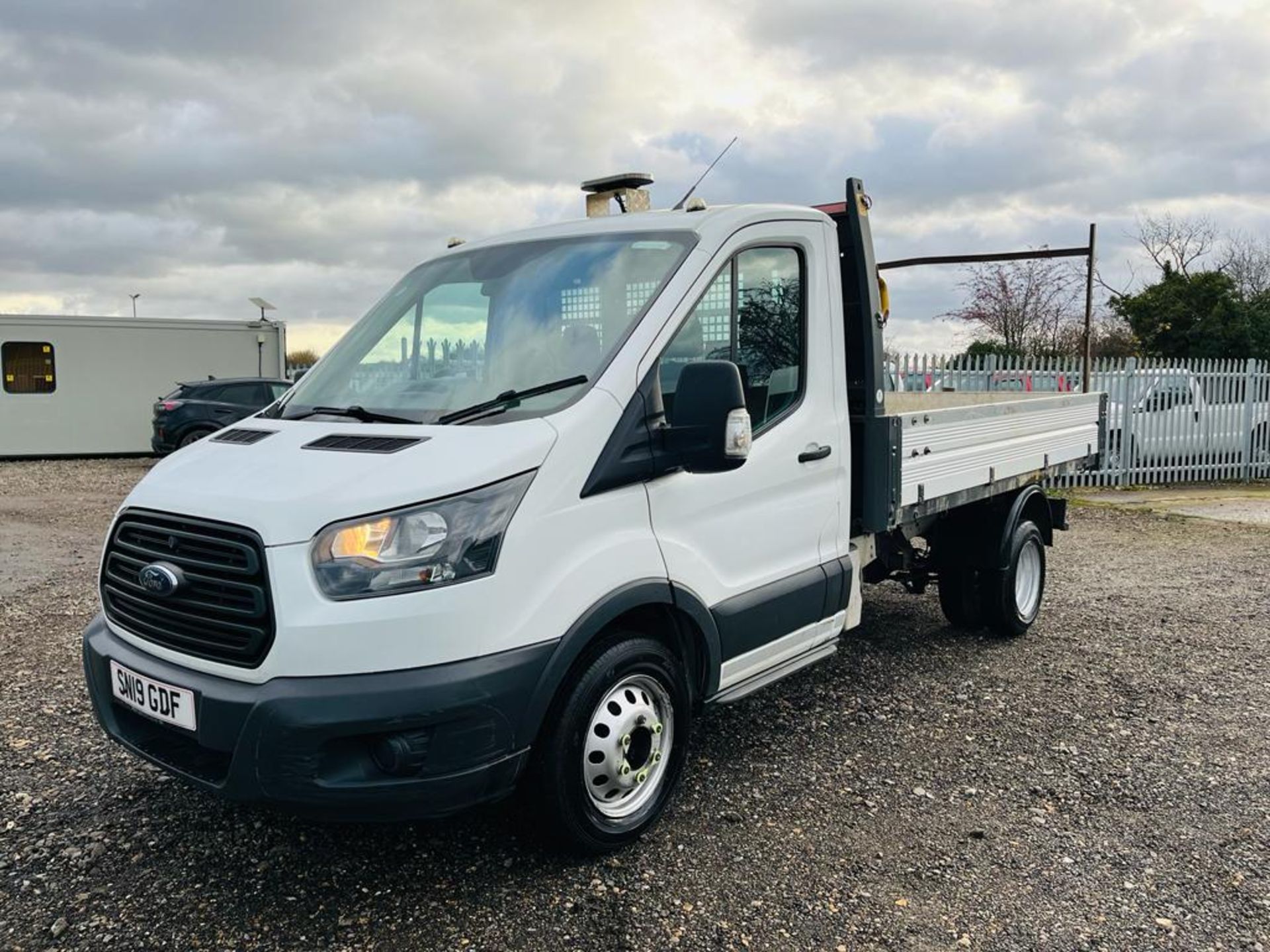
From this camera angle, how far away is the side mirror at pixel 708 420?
3.17 metres

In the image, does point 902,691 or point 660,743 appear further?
point 902,691

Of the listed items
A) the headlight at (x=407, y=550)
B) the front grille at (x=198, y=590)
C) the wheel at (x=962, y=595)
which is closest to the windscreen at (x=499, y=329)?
the headlight at (x=407, y=550)

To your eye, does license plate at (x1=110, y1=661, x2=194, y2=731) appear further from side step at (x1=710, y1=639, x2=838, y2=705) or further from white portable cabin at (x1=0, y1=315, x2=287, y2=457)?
white portable cabin at (x1=0, y1=315, x2=287, y2=457)

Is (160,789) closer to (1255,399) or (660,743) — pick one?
(660,743)

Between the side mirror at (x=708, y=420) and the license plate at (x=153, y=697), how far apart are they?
168cm

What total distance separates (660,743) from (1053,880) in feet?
4.58

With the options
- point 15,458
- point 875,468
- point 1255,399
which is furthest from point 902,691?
point 15,458

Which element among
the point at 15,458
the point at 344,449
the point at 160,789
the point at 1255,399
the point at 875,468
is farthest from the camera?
the point at 15,458

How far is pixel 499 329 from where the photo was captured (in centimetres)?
360

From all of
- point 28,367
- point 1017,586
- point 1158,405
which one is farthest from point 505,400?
point 28,367

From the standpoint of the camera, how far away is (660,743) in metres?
3.44

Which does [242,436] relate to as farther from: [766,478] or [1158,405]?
[1158,405]

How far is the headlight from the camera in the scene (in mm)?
2715

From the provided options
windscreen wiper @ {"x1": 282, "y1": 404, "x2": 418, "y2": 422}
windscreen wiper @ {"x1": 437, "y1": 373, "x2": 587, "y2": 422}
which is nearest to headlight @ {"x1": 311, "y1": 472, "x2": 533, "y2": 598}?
windscreen wiper @ {"x1": 437, "y1": 373, "x2": 587, "y2": 422}
